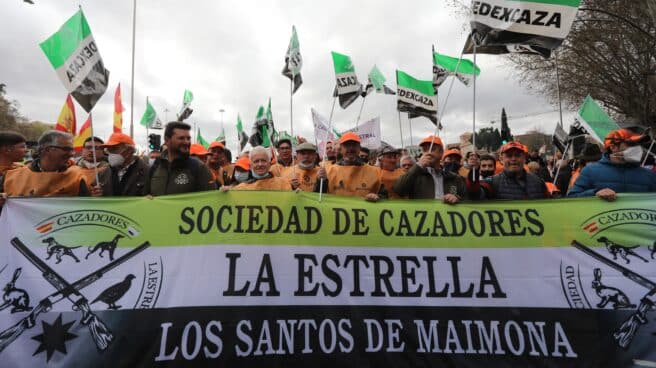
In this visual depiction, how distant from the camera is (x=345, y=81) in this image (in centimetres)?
780

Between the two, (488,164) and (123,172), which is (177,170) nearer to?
(123,172)

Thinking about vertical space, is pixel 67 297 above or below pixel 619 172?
below

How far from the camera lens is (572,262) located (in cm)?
310

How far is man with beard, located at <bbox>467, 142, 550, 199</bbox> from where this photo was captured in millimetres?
4109

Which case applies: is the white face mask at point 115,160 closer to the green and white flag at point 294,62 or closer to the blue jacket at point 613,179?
the green and white flag at point 294,62

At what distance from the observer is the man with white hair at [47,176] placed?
3.68 meters

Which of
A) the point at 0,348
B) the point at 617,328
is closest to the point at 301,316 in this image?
the point at 0,348

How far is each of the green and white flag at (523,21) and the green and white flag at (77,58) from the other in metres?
4.43

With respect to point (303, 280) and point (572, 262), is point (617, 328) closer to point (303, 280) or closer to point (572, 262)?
point (572, 262)

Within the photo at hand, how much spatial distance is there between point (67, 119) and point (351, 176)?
6.81m

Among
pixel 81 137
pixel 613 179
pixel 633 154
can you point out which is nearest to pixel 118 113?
pixel 81 137

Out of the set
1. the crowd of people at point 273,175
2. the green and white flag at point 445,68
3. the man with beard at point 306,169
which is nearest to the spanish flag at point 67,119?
the crowd of people at point 273,175

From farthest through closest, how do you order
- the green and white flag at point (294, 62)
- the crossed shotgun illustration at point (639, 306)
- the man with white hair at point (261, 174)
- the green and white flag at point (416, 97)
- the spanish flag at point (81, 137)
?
1. the green and white flag at point (294, 62)
2. the spanish flag at point (81, 137)
3. the green and white flag at point (416, 97)
4. the man with white hair at point (261, 174)
5. the crossed shotgun illustration at point (639, 306)

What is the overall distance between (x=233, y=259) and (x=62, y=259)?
1.41m
